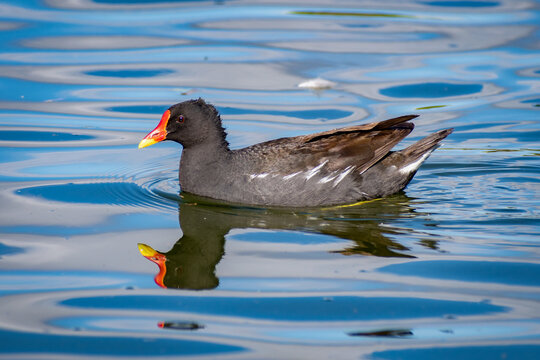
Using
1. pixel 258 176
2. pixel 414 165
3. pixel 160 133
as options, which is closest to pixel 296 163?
pixel 258 176

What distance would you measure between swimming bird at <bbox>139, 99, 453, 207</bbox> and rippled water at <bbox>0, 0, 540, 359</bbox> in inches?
7.8

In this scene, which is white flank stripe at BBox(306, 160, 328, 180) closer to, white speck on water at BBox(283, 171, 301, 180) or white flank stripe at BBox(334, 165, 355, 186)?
white speck on water at BBox(283, 171, 301, 180)

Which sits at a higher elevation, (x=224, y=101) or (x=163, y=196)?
(x=224, y=101)

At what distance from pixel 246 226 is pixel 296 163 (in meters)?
0.92

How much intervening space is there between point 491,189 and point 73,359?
187 inches

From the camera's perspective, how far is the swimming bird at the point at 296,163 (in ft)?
26.7

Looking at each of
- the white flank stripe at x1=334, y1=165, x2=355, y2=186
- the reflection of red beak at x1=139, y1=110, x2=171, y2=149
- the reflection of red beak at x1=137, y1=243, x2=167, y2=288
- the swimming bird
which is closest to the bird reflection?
the reflection of red beak at x1=137, y1=243, x2=167, y2=288

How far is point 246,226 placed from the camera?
763 centimetres

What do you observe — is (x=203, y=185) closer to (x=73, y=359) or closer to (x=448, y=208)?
(x=448, y=208)

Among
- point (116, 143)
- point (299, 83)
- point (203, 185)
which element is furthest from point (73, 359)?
point (299, 83)

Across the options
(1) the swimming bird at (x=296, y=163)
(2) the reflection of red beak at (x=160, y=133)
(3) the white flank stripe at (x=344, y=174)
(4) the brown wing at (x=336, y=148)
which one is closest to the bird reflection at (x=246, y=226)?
(1) the swimming bird at (x=296, y=163)

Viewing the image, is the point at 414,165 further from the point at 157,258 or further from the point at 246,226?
the point at 157,258

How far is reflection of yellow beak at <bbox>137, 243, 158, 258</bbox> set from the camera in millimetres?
6965

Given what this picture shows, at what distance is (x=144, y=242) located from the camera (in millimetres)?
7270
